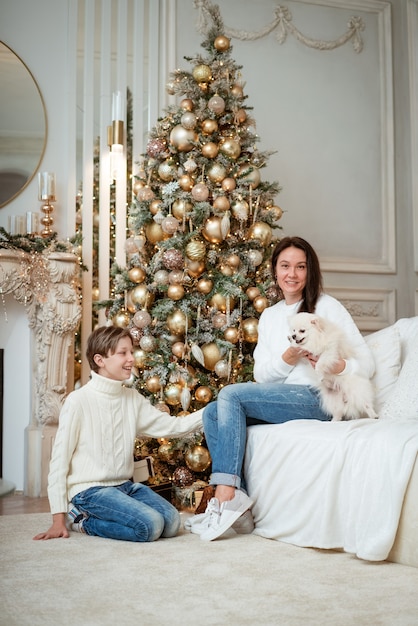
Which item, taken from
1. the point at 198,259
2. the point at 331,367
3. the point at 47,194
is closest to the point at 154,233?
the point at 198,259

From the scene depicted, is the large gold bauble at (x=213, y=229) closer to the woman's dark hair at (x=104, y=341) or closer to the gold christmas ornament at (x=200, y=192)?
the gold christmas ornament at (x=200, y=192)

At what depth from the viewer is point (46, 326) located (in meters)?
4.26

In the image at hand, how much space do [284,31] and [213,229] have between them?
224 centimetres

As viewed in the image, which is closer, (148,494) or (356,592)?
(356,592)

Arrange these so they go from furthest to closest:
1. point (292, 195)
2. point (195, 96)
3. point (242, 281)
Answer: point (292, 195) → point (195, 96) → point (242, 281)

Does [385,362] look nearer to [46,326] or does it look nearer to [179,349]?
[179,349]

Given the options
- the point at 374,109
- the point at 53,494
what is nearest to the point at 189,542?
the point at 53,494

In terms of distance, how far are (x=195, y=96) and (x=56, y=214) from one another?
1.25 m

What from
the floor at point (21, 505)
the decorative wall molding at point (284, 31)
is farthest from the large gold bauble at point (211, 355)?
the decorative wall molding at point (284, 31)

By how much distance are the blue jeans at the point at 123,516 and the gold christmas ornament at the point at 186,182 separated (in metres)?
1.61

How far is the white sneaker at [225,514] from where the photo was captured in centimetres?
278

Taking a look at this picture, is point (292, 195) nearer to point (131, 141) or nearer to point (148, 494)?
point (131, 141)

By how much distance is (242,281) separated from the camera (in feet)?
12.1

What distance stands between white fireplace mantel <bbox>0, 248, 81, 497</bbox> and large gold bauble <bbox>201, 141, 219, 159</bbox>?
994 mm
